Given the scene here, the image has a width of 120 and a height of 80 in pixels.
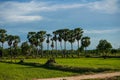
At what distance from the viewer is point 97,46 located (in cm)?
13512


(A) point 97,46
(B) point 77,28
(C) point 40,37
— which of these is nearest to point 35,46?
(C) point 40,37

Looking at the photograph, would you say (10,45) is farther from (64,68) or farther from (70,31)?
(64,68)

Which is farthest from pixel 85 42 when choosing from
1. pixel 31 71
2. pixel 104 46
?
pixel 31 71

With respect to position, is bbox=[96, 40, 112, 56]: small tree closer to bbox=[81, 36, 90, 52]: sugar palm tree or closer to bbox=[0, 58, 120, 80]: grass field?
bbox=[81, 36, 90, 52]: sugar palm tree

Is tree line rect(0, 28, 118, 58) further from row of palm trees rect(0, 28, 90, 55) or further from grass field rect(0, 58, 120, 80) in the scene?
grass field rect(0, 58, 120, 80)

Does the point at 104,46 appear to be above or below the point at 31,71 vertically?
above

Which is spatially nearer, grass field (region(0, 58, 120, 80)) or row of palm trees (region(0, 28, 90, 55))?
grass field (region(0, 58, 120, 80))

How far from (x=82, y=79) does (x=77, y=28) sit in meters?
111

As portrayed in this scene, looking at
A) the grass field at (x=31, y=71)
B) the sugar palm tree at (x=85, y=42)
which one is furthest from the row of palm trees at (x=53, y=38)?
the grass field at (x=31, y=71)

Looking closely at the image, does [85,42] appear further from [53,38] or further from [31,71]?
[31,71]

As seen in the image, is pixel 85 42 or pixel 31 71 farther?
pixel 85 42

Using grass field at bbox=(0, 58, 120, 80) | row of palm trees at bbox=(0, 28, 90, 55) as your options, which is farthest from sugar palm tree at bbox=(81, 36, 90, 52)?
grass field at bbox=(0, 58, 120, 80)

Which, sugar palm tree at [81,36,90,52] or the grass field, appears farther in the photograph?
sugar palm tree at [81,36,90,52]

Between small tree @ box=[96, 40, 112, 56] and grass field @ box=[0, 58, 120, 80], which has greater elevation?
small tree @ box=[96, 40, 112, 56]
